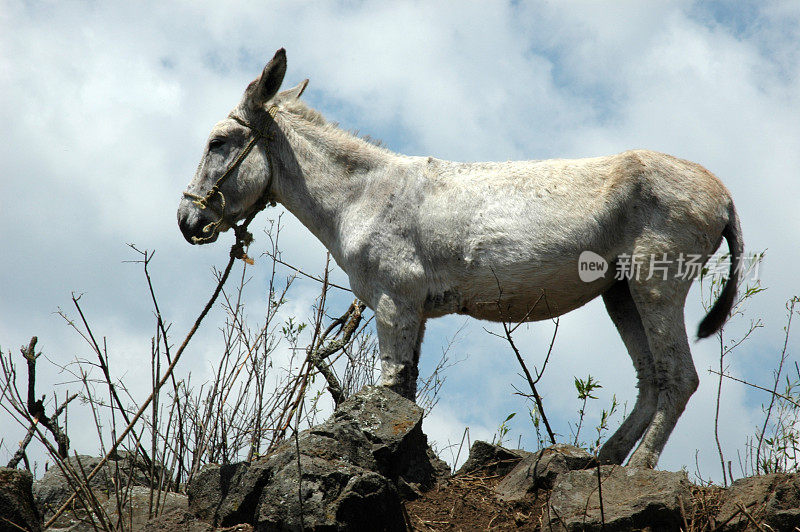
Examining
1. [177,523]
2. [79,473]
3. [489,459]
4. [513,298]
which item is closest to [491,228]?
[513,298]

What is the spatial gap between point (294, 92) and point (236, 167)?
102cm

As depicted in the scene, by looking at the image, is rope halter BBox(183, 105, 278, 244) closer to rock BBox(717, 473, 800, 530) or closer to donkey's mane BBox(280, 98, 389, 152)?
donkey's mane BBox(280, 98, 389, 152)

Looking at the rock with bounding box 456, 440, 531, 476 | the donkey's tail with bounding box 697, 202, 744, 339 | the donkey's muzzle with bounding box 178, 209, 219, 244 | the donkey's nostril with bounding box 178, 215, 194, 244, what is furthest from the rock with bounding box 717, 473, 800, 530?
the donkey's nostril with bounding box 178, 215, 194, 244

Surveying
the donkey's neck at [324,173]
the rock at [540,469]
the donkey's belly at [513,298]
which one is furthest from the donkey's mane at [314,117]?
the rock at [540,469]

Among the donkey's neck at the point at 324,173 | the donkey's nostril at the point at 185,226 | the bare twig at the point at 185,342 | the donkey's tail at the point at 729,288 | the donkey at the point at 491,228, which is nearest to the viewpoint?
the bare twig at the point at 185,342

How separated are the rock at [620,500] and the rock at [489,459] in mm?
807

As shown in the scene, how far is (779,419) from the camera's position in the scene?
6.01 meters

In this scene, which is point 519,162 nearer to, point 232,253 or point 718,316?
point 718,316

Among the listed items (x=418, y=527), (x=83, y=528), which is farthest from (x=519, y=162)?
(x=83, y=528)

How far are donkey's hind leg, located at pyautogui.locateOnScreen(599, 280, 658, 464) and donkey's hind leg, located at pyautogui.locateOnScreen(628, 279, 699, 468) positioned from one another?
171 millimetres

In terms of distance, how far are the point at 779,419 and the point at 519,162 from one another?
2879 millimetres

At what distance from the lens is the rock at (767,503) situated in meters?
4.24

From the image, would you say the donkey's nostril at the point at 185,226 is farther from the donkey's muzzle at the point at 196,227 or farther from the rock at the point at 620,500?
the rock at the point at 620,500

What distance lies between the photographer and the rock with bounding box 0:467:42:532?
15.1 ft
